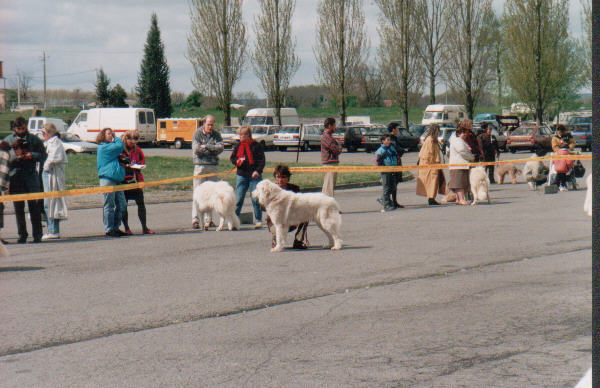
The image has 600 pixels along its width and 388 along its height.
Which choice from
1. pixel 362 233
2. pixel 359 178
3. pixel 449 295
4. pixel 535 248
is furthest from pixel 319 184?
pixel 449 295

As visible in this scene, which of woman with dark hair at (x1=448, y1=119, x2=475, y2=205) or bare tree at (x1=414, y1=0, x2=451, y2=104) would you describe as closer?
woman with dark hair at (x1=448, y1=119, x2=475, y2=205)

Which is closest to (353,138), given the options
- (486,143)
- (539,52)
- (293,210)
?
(539,52)

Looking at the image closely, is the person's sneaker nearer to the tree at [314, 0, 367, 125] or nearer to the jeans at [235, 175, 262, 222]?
the jeans at [235, 175, 262, 222]

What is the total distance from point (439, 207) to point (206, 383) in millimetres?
13016

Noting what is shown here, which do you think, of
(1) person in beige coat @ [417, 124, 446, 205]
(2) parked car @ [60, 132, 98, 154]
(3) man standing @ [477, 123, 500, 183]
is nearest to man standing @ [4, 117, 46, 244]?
(1) person in beige coat @ [417, 124, 446, 205]

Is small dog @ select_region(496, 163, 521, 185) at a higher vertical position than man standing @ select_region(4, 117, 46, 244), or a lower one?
lower

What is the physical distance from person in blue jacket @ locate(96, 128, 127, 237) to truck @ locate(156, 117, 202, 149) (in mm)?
41355

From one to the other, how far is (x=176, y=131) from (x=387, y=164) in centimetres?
3990

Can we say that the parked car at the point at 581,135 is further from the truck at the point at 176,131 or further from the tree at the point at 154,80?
the tree at the point at 154,80

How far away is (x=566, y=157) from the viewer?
2041cm

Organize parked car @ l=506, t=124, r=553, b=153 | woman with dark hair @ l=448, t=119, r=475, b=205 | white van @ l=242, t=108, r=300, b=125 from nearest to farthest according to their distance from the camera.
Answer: woman with dark hair @ l=448, t=119, r=475, b=205 → parked car @ l=506, t=124, r=553, b=153 → white van @ l=242, t=108, r=300, b=125

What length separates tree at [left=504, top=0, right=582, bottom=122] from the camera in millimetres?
62000

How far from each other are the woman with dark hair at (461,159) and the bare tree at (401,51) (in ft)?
140

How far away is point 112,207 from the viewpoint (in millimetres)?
13609
